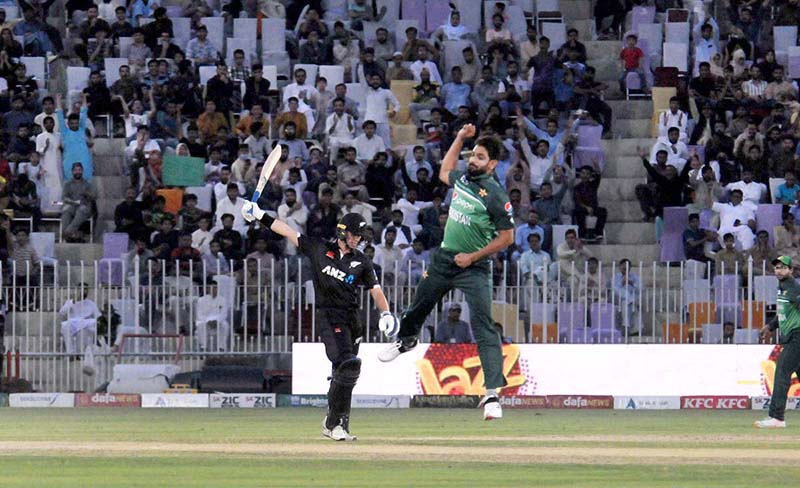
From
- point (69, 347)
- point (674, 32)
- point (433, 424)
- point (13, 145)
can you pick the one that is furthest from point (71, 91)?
point (433, 424)

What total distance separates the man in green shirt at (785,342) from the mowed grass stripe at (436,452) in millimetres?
4643

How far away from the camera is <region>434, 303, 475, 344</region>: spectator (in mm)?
25953

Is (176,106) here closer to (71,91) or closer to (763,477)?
(71,91)

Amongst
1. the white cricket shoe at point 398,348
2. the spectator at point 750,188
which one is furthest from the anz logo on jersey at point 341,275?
the spectator at point 750,188

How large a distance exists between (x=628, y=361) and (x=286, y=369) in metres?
5.08

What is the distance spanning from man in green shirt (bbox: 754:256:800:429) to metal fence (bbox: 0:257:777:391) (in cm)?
685

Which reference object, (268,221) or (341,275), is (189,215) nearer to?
(268,221)

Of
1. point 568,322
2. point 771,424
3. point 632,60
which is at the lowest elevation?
point 771,424

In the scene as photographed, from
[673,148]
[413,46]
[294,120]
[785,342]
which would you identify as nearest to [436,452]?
[785,342]

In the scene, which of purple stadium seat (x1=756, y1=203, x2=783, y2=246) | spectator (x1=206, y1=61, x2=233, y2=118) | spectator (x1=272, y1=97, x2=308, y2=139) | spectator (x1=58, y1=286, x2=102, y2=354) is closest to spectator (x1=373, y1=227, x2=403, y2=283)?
spectator (x1=272, y1=97, x2=308, y2=139)

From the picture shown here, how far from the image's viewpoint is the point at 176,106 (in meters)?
31.2

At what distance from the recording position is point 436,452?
13602 mm

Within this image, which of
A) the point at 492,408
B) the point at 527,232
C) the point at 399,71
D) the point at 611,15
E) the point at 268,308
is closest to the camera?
Result: the point at 492,408

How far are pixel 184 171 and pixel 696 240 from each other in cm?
875
